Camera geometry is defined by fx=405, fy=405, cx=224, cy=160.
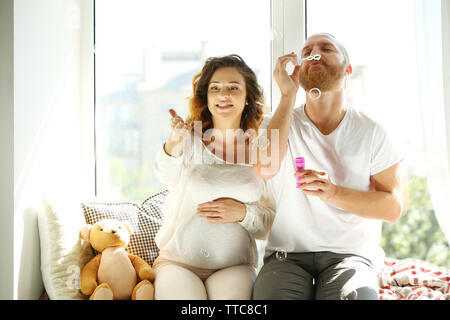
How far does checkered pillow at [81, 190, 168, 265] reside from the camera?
5.21 feet

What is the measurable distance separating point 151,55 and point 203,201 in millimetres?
646

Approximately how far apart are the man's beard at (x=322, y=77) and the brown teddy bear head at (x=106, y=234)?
87 centimetres

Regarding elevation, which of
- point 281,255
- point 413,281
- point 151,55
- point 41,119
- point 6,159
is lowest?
point 413,281

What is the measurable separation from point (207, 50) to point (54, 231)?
0.91m

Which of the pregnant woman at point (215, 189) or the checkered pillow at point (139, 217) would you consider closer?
the pregnant woman at point (215, 189)

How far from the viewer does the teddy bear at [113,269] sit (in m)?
1.39

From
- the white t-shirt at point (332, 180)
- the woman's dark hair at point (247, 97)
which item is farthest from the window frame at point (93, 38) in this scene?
the white t-shirt at point (332, 180)

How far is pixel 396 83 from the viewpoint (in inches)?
66.4

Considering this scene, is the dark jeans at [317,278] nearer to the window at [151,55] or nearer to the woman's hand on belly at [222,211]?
the woman's hand on belly at [222,211]

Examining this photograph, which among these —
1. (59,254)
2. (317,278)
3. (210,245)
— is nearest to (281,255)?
(317,278)

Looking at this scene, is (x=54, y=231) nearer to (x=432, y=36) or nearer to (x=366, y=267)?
(x=366, y=267)

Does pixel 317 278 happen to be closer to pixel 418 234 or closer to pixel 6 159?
pixel 418 234

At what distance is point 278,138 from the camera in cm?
146
